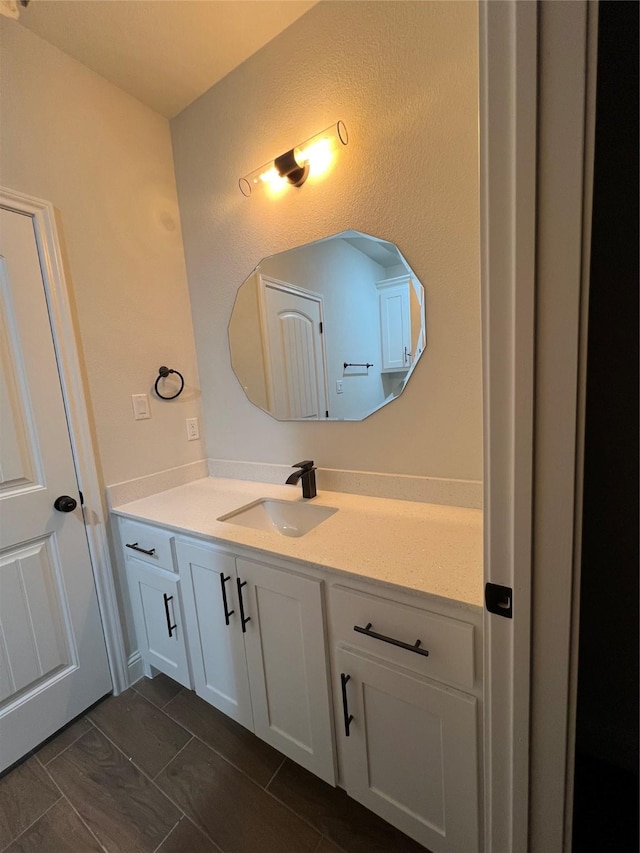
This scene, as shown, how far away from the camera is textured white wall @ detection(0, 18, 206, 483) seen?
1344 mm

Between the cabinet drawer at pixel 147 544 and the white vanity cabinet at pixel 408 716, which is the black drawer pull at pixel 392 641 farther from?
the cabinet drawer at pixel 147 544

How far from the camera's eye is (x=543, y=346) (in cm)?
54

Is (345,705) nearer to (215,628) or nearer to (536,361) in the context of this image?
(215,628)

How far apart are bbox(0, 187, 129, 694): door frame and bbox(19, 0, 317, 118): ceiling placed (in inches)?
24.7

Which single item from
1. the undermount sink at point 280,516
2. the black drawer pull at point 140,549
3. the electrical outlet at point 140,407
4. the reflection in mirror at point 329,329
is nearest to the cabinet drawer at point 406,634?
the undermount sink at point 280,516

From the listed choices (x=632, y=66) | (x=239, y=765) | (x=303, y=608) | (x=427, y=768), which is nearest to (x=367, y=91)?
(x=632, y=66)

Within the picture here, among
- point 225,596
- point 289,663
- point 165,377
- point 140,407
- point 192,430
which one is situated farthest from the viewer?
point 192,430

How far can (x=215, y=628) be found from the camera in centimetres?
130

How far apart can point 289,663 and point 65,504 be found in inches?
42.9

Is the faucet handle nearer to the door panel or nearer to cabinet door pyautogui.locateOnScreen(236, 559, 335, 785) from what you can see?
cabinet door pyautogui.locateOnScreen(236, 559, 335, 785)

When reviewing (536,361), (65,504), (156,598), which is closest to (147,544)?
(156,598)

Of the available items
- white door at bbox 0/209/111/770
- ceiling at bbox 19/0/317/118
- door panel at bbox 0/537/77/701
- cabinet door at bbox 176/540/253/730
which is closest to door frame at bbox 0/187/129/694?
white door at bbox 0/209/111/770

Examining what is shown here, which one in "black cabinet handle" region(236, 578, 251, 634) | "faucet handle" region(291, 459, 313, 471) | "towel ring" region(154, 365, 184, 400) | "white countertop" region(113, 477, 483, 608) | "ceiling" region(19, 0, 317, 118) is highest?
"ceiling" region(19, 0, 317, 118)

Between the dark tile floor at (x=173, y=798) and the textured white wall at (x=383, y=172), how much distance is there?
1126 mm
